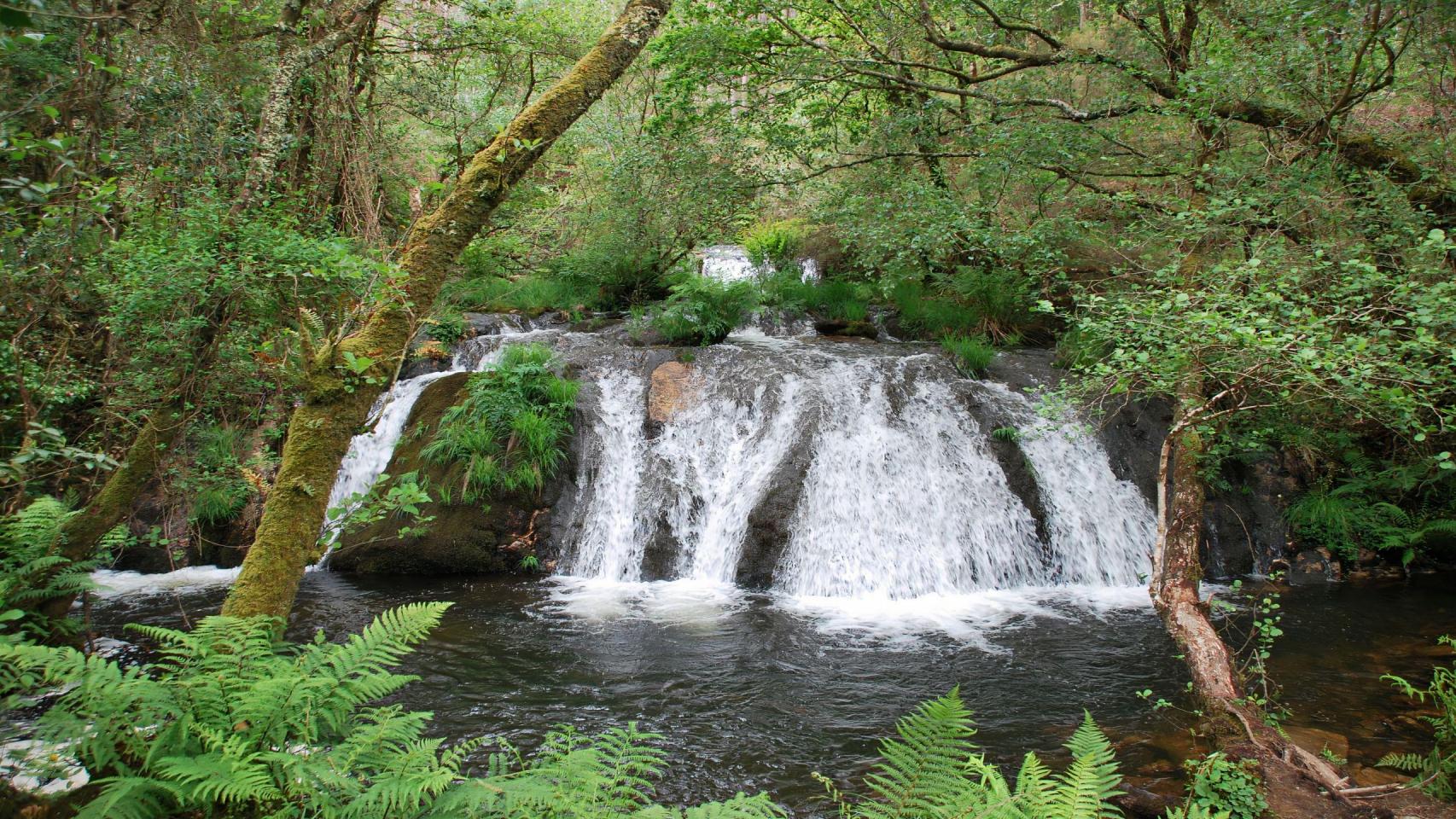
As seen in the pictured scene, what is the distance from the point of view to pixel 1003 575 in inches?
332

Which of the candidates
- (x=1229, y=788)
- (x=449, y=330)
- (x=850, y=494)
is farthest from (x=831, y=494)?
(x=449, y=330)

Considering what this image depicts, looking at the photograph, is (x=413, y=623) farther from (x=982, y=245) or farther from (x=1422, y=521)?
(x=1422, y=521)

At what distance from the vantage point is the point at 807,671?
6082 millimetres

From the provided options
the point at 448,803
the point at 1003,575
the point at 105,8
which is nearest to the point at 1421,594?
the point at 1003,575

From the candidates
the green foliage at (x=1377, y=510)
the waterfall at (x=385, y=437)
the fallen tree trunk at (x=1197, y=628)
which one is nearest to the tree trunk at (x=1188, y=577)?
the fallen tree trunk at (x=1197, y=628)

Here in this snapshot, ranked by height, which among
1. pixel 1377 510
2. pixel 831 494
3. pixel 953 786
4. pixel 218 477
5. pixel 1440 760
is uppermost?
Result: pixel 1377 510

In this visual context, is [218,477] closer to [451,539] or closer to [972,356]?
[451,539]

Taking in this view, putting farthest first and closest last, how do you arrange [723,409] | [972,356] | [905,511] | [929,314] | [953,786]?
[929,314] < [972,356] < [723,409] < [905,511] < [953,786]

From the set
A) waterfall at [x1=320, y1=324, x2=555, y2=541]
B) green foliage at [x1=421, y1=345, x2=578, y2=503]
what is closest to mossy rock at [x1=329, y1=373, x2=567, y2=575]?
green foliage at [x1=421, y1=345, x2=578, y2=503]

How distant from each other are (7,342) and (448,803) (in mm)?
5171

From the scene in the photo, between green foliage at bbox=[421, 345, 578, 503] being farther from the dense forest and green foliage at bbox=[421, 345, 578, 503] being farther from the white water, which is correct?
the white water

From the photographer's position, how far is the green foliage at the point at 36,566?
3.79 meters

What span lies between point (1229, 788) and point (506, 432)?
8.16 metres

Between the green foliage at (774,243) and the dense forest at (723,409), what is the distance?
2346mm
